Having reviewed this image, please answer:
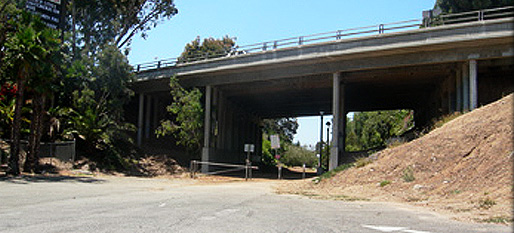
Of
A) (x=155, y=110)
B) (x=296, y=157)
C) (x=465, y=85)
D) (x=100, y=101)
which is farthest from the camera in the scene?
(x=296, y=157)

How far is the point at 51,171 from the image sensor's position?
2798cm

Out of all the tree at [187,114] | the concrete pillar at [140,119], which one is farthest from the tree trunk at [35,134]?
the concrete pillar at [140,119]

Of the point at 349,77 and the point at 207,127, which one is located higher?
the point at 349,77

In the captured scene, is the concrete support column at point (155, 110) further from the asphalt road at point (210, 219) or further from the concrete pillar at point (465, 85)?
the asphalt road at point (210, 219)

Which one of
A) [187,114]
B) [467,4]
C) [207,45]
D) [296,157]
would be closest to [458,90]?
[467,4]

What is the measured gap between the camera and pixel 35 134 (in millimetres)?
26359

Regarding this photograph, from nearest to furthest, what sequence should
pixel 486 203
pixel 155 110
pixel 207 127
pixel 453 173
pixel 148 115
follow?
pixel 486 203
pixel 453 173
pixel 207 127
pixel 148 115
pixel 155 110

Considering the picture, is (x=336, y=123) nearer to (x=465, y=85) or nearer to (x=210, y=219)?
(x=465, y=85)

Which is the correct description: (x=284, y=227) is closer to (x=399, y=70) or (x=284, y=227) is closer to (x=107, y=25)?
(x=399, y=70)

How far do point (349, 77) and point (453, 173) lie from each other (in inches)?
836

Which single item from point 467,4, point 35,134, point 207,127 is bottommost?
point 35,134

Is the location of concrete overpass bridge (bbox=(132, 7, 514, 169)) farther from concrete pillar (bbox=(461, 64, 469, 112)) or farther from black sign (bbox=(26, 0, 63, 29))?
black sign (bbox=(26, 0, 63, 29))

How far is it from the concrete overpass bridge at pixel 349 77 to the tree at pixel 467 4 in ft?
6.77

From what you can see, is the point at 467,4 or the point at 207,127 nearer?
the point at 207,127
